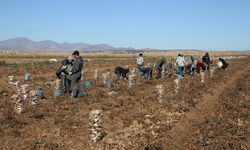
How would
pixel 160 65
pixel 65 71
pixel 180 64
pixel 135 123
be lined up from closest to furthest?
pixel 135 123 < pixel 65 71 < pixel 180 64 < pixel 160 65

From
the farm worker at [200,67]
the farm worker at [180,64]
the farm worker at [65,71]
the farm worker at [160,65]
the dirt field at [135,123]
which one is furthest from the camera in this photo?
the farm worker at [200,67]

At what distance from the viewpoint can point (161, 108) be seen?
49.4ft

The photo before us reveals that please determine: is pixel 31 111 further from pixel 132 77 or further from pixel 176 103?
pixel 132 77

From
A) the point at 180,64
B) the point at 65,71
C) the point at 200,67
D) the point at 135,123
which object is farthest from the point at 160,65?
the point at 135,123

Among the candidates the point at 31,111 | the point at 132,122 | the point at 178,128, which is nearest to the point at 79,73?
the point at 31,111

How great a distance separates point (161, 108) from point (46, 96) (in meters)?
6.05

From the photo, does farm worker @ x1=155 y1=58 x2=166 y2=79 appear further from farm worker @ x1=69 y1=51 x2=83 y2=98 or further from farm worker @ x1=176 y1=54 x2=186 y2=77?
farm worker @ x1=69 y1=51 x2=83 y2=98

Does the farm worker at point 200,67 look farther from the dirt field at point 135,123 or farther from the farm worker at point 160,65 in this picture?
the dirt field at point 135,123

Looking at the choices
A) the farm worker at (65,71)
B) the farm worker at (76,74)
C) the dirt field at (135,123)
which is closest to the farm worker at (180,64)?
the dirt field at (135,123)

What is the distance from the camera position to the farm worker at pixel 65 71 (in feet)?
57.5

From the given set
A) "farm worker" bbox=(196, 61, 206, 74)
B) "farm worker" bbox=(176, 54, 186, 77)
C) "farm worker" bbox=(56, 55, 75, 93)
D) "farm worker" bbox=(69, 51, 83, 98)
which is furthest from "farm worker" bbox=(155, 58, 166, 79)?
"farm worker" bbox=(69, 51, 83, 98)

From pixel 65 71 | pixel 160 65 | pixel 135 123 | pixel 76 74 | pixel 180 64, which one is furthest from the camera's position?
pixel 160 65

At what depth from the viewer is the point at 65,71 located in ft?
57.4

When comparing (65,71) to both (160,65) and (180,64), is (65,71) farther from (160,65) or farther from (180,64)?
(160,65)
